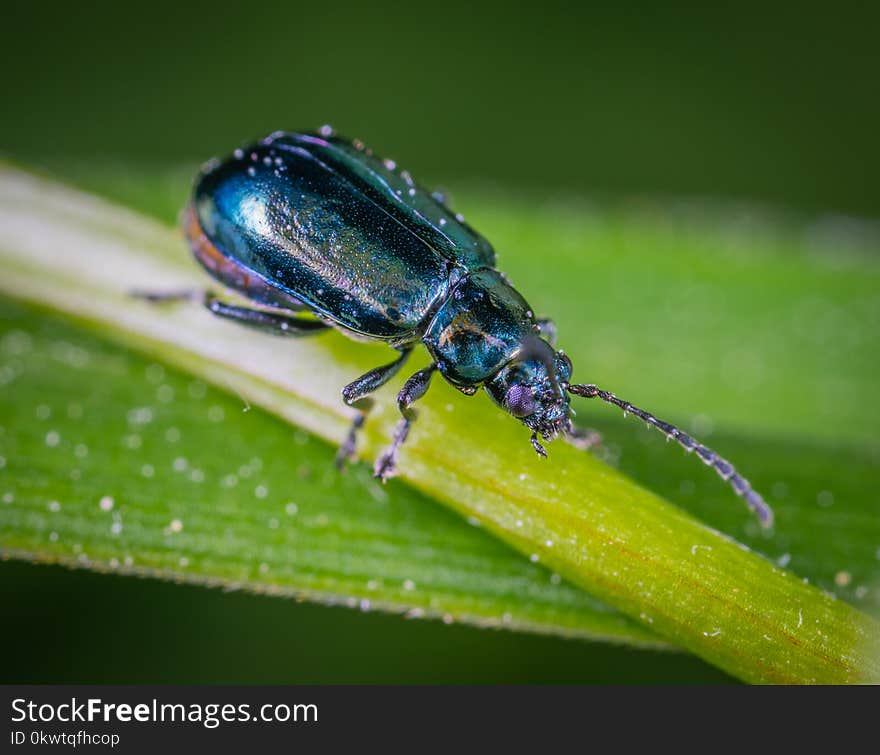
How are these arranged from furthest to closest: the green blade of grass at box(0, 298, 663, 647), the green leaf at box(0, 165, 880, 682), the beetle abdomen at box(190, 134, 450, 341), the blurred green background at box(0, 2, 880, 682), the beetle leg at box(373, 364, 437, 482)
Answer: the blurred green background at box(0, 2, 880, 682), the beetle abdomen at box(190, 134, 450, 341), the beetle leg at box(373, 364, 437, 482), the green blade of grass at box(0, 298, 663, 647), the green leaf at box(0, 165, 880, 682)

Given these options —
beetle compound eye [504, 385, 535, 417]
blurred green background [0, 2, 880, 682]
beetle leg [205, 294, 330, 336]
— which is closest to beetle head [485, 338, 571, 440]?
beetle compound eye [504, 385, 535, 417]

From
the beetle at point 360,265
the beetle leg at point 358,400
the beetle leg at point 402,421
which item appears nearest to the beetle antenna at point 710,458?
the beetle at point 360,265

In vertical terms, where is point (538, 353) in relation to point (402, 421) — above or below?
above

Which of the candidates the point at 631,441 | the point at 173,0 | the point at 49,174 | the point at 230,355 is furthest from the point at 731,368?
the point at 173,0

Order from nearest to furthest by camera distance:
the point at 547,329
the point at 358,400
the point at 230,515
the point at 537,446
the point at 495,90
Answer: the point at 537,446 → the point at 230,515 → the point at 358,400 → the point at 547,329 → the point at 495,90

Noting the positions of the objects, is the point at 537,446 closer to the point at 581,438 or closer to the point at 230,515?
the point at 581,438

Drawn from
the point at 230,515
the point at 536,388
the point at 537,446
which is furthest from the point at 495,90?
the point at 230,515

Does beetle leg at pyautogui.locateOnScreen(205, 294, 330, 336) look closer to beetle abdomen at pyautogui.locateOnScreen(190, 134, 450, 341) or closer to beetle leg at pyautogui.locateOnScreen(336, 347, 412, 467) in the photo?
beetle abdomen at pyautogui.locateOnScreen(190, 134, 450, 341)

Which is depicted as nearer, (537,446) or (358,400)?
(537,446)
